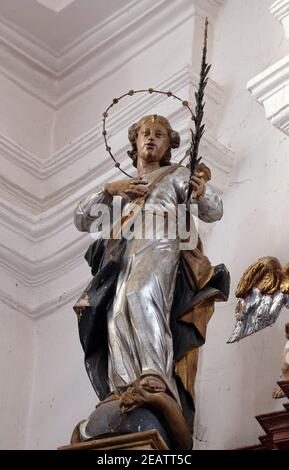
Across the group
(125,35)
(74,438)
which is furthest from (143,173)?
(125,35)

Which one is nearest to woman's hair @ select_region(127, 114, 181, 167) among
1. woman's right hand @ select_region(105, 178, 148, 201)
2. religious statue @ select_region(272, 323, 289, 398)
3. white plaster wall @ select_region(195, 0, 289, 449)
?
woman's right hand @ select_region(105, 178, 148, 201)

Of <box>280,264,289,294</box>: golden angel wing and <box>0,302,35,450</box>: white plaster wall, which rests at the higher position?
<box>0,302,35,450</box>: white plaster wall

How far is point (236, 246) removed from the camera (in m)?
6.51

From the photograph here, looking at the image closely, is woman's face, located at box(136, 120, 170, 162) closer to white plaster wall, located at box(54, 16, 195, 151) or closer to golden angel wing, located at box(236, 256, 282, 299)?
golden angel wing, located at box(236, 256, 282, 299)

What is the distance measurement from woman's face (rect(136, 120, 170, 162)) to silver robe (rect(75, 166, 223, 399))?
0.59ft

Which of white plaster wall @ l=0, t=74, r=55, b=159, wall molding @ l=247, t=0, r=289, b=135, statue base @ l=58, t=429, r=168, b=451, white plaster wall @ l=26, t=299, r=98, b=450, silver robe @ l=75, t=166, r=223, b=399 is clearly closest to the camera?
statue base @ l=58, t=429, r=168, b=451

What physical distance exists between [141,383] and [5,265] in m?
2.01

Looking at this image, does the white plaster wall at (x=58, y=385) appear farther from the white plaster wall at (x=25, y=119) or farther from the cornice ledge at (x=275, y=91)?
the cornice ledge at (x=275, y=91)

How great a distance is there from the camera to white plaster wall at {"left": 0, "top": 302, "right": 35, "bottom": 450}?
6.71m

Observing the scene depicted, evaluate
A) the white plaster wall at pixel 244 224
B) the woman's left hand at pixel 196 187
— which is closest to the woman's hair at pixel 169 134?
the woman's left hand at pixel 196 187

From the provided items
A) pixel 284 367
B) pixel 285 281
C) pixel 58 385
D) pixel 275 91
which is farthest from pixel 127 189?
pixel 58 385

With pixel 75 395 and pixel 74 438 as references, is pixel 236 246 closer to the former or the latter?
pixel 75 395

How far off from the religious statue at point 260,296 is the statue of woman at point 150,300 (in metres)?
0.22

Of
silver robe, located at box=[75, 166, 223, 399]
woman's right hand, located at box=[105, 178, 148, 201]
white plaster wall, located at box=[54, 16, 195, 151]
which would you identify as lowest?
silver robe, located at box=[75, 166, 223, 399]
